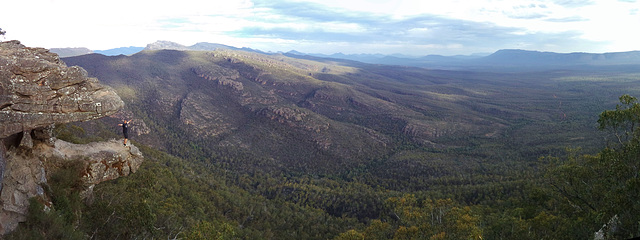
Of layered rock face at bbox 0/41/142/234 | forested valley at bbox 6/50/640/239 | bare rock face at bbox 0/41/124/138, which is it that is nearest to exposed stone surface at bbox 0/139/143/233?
layered rock face at bbox 0/41/142/234

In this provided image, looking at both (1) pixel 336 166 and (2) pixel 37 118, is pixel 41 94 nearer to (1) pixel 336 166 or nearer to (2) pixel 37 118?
(2) pixel 37 118

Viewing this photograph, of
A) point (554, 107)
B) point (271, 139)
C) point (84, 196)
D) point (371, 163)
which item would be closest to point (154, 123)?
point (271, 139)

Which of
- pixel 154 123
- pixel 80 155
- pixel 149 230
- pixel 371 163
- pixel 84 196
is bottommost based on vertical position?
pixel 371 163

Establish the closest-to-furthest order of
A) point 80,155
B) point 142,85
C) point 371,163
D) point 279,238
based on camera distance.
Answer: point 80,155
point 279,238
point 371,163
point 142,85

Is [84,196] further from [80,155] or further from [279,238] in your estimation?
[279,238]

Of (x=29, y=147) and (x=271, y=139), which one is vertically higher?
(x=29, y=147)
